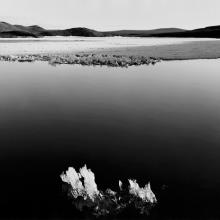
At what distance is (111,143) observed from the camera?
1105cm

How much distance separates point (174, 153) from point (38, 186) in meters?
4.09

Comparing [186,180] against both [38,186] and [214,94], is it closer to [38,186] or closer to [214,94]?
[38,186]

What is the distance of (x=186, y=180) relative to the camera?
28.0 ft

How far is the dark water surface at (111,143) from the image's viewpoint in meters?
7.78

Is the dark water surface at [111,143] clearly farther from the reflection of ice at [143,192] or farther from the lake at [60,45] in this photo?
the lake at [60,45]

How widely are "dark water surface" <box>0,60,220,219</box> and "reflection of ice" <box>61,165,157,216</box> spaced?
232 mm

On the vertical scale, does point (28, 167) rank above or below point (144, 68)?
above

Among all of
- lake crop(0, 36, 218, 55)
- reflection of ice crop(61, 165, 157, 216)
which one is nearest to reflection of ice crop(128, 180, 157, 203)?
reflection of ice crop(61, 165, 157, 216)

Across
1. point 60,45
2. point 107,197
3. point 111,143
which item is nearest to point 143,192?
point 107,197

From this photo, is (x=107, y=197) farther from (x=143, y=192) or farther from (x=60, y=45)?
(x=60, y=45)

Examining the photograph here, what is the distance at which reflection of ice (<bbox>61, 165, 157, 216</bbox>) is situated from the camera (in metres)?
7.42

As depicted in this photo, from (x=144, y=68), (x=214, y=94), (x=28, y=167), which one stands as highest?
(x=28, y=167)

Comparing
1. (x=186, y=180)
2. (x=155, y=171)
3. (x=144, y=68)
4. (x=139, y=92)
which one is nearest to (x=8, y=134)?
(x=155, y=171)

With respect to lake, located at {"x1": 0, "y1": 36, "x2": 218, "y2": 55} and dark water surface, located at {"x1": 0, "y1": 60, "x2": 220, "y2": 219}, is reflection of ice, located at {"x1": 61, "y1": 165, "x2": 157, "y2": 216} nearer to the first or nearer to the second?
dark water surface, located at {"x1": 0, "y1": 60, "x2": 220, "y2": 219}
